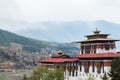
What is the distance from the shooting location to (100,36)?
335ft

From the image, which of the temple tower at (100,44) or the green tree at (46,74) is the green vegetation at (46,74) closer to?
the green tree at (46,74)

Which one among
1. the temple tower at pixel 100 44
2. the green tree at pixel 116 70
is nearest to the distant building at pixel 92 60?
the temple tower at pixel 100 44

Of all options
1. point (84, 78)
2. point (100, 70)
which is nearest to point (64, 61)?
point (84, 78)

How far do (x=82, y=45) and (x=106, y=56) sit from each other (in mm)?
20028

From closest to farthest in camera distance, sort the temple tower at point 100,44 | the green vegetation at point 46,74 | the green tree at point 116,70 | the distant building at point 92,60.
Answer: the green tree at point 116,70, the distant building at point 92,60, the green vegetation at point 46,74, the temple tower at point 100,44

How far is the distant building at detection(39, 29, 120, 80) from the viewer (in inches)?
3558

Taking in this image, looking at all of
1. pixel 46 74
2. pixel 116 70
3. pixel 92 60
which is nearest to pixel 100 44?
pixel 92 60

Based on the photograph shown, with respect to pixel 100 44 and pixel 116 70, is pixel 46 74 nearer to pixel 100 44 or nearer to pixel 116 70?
pixel 100 44

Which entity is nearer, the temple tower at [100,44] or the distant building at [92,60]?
the distant building at [92,60]

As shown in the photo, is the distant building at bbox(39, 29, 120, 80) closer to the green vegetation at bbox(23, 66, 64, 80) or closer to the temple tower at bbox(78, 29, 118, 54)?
the temple tower at bbox(78, 29, 118, 54)

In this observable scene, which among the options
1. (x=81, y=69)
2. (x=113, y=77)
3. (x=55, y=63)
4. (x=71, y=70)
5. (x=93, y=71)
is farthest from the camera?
(x=55, y=63)

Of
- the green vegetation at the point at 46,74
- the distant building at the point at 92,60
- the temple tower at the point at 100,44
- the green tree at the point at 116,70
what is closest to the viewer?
the green tree at the point at 116,70

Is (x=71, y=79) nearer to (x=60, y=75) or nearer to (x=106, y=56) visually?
(x=60, y=75)

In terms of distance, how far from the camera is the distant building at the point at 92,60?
90375mm
